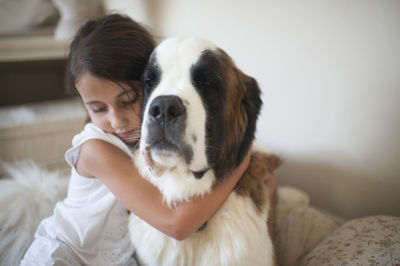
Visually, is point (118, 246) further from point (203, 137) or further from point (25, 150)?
point (25, 150)

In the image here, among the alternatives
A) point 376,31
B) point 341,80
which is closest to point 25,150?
point 341,80

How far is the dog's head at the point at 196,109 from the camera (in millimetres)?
648

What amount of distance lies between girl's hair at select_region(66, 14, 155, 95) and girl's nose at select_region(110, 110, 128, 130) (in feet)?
0.38

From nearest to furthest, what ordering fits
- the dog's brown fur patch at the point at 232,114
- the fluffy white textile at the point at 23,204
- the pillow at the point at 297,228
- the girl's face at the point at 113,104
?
1. the dog's brown fur patch at the point at 232,114
2. the girl's face at the point at 113,104
3. the fluffy white textile at the point at 23,204
4. the pillow at the point at 297,228

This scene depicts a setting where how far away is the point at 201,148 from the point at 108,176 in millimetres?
371

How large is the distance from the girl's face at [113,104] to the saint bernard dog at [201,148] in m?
0.12

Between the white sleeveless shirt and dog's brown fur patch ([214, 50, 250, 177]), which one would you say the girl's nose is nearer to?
the white sleeveless shirt

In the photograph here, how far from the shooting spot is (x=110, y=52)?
883mm

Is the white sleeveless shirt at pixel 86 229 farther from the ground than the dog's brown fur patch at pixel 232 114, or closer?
closer

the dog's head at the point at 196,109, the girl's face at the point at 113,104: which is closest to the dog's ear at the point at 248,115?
the dog's head at the point at 196,109

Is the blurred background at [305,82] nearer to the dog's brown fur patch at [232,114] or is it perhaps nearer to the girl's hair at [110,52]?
the girl's hair at [110,52]

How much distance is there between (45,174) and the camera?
1.32 metres

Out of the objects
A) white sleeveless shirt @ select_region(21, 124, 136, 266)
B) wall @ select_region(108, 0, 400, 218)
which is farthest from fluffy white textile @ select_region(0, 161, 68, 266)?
wall @ select_region(108, 0, 400, 218)

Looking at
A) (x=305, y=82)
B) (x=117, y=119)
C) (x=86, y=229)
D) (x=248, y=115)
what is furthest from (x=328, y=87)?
(x=86, y=229)
